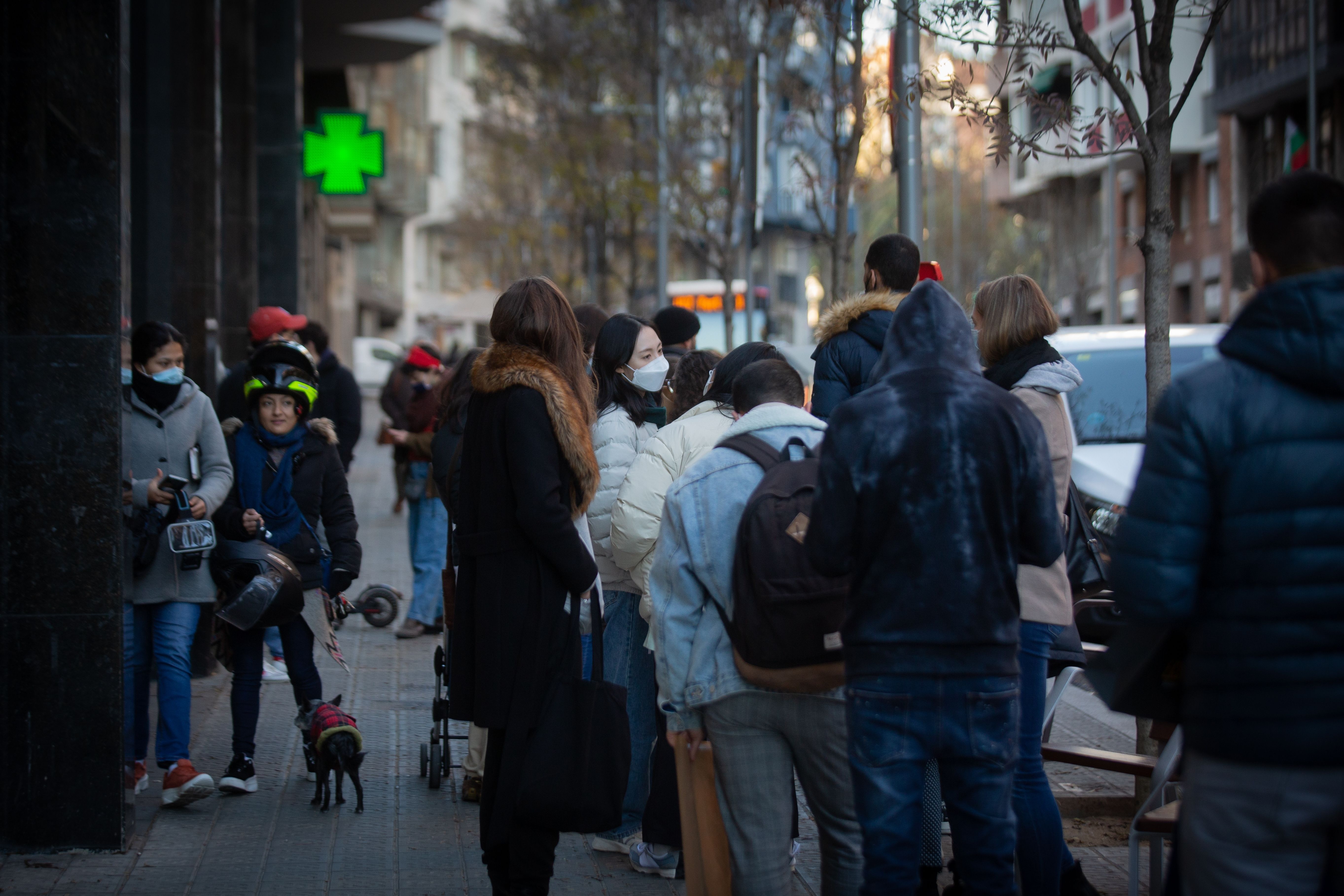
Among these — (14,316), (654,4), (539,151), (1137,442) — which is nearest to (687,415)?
(14,316)

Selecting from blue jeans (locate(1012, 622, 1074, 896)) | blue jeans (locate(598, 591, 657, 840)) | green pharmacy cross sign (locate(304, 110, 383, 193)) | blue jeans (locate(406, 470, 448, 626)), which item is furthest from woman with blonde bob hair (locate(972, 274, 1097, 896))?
green pharmacy cross sign (locate(304, 110, 383, 193))

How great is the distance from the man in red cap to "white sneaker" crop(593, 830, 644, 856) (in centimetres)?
399

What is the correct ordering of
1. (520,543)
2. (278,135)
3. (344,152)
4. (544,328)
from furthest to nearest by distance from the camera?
(344,152) < (278,135) < (544,328) < (520,543)

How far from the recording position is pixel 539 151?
32156 mm

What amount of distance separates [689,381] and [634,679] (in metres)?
1.14

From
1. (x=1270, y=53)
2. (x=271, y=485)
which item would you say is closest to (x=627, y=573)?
(x=271, y=485)

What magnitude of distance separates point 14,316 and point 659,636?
296cm

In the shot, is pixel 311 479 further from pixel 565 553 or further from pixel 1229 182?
pixel 1229 182

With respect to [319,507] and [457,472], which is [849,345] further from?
[319,507]

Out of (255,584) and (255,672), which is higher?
(255,584)

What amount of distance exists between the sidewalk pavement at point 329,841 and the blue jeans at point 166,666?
275mm

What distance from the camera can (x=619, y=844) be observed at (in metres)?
5.75

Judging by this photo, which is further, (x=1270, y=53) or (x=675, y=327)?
(x=1270, y=53)

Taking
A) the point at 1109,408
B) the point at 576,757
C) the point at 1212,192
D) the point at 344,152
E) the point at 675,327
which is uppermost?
the point at 1212,192
